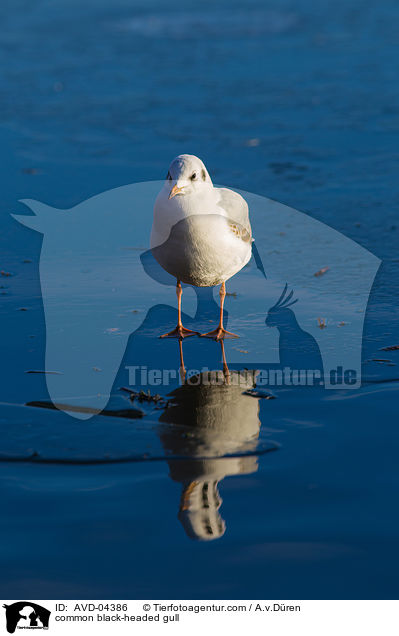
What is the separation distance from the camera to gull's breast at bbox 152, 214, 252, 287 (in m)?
5.71

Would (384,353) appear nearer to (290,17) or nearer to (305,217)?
(305,217)

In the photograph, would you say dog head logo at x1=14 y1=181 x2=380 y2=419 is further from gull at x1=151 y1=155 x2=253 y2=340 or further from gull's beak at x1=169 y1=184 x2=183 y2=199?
gull's beak at x1=169 y1=184 x2=183 y2=199

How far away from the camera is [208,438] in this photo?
185 inches

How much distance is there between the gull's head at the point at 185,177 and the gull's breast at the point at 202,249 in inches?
7.4

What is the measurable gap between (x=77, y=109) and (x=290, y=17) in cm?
865

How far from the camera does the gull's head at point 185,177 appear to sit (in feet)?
18.3

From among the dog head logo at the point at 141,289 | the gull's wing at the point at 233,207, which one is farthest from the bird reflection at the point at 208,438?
the gull's wing at the point at 233,207

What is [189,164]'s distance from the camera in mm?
5605
